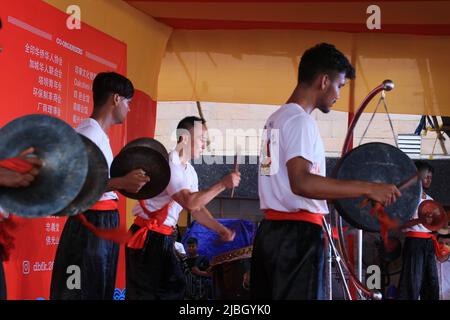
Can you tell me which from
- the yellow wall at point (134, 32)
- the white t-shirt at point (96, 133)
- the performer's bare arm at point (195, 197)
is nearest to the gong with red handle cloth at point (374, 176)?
the performer's bare arm at point (195, 197)

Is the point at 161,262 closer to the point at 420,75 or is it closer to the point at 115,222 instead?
the point at 115,222

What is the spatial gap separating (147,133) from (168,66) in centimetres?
75

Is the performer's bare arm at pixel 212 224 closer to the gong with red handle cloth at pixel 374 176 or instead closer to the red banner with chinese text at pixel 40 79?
the red banner with chinese text at pixel 40 79

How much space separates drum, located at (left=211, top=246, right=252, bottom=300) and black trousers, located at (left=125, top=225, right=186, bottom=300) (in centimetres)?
93

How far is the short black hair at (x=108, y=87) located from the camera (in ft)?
16.8

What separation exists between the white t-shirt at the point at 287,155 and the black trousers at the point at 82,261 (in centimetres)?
140

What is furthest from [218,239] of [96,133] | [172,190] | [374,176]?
[374,176]

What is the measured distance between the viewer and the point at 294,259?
381cm

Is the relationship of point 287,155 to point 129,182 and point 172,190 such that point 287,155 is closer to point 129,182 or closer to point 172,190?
point 129,182

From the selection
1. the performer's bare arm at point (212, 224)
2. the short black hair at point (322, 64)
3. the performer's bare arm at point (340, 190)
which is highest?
the short black hair at point (322, 64)

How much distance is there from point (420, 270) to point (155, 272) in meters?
3.04

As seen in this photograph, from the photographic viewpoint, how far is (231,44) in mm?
7801

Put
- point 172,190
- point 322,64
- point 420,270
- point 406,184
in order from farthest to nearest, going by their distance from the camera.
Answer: point 420,270
point 172,190
point 322,64
point 406,184

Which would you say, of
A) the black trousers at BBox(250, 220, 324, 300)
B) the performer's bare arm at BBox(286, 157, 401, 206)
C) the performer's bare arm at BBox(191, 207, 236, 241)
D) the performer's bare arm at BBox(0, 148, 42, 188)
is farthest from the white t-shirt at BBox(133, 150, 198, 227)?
the performer's bare arm at BBox(0, 148, 42, 188)
